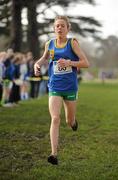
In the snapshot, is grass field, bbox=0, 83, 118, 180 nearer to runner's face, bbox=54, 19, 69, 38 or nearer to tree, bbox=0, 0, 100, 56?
runner's face, bbox=54, 19, 69, 38

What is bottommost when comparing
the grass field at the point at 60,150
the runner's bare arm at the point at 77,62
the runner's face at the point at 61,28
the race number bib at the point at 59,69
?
the grass field at the point at 60,150

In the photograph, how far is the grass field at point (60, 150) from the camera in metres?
6.29

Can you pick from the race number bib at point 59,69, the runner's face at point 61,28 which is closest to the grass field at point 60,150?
the race number bib at point 59,69

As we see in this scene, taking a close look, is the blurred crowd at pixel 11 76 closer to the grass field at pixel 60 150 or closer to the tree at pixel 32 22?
the tree at pixel 32 22

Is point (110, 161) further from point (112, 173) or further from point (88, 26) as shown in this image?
point (88, 26)

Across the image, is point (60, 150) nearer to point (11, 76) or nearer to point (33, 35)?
point (11, 76)

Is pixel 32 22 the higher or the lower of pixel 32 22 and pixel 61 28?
the higher

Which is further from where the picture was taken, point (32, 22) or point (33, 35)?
point (33, 35)

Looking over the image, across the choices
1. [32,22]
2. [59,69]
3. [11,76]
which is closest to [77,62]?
[59,69]

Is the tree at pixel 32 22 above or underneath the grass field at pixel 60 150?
above

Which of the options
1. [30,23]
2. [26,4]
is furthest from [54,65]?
[30,23]

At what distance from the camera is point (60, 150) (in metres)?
7.95

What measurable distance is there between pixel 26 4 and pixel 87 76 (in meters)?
51.7

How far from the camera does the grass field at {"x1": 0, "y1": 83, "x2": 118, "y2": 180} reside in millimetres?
6289
